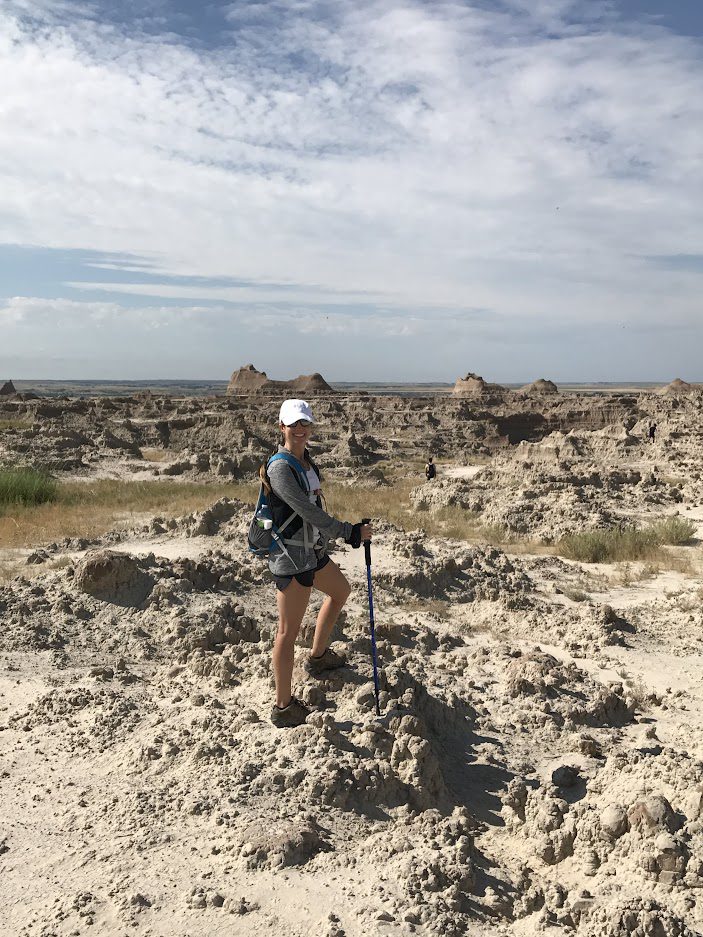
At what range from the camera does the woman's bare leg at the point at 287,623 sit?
12.1 ft

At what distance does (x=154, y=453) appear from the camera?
25.6 m

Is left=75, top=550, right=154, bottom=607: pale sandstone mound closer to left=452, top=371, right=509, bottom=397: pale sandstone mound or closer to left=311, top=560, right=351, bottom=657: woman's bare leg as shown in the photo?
left=311, top=560, right=351, bottom=657: woman's bare leg

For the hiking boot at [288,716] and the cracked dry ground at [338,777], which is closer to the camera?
the cracked dry ground at [338,777]

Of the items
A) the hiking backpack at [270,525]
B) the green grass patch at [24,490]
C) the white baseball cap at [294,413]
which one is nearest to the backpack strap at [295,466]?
the hiking backpack at [270,525]

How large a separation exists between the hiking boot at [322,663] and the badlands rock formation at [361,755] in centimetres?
8

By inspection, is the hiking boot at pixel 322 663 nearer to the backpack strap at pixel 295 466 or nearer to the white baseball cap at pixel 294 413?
the backpack strap at pixel 295 466

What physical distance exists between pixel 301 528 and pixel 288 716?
117cm

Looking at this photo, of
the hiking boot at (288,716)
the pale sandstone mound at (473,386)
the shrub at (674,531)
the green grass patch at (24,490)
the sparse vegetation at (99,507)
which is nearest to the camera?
the hiking boot at (288,716)

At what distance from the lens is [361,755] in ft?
12.2

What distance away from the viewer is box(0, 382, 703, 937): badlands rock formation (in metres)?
2.83

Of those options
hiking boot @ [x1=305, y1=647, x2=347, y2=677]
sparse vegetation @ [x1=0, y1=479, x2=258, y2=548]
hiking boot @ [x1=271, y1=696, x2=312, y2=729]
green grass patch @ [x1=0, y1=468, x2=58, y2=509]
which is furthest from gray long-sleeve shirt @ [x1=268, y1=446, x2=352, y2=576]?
green grass patch @ [x1=0, y1=468, x2=58, y2=509]

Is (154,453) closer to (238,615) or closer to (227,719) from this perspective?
(238,615)

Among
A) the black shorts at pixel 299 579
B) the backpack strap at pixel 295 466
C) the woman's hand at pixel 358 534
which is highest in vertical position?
the backpack strap at pixel 295 466

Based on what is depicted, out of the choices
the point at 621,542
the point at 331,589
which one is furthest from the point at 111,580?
the point at 621,542
